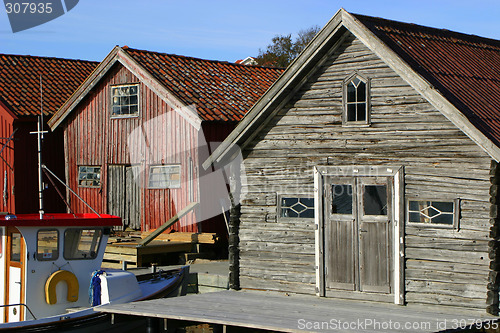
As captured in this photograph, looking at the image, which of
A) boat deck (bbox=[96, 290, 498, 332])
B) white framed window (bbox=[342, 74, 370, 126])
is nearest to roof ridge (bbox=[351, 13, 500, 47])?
white framed window (bbox=[342, 74, 370, 126])

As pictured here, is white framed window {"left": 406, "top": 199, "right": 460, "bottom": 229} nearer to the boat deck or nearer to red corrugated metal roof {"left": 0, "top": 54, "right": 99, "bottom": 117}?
the boat deck

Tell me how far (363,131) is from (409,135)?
88cm

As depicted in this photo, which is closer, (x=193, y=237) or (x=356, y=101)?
(x=356, y=101)

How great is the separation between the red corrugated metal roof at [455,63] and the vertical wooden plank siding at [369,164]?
15.7 inches

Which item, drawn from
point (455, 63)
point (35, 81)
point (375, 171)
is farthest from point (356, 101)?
point (35, 81)

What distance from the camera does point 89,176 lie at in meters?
24.0

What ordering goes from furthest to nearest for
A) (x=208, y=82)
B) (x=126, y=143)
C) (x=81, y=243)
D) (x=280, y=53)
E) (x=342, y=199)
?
(x=280, y=53) < (x=208, y=82) < (x=126, y=143) < (x=81, y=243) < (x=342, y=199)

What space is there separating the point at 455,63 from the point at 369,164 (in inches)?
105

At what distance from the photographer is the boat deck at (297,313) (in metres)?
10.9

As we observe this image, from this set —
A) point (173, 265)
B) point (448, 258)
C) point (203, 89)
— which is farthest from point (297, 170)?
point (203, 89)

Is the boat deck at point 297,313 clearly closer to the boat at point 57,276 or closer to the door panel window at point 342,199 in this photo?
the boat at point 57,276

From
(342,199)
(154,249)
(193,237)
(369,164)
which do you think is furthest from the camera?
(193,237)

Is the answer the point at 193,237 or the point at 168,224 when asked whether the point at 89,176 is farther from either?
the point at 193,237

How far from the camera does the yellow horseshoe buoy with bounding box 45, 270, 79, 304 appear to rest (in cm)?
1355
